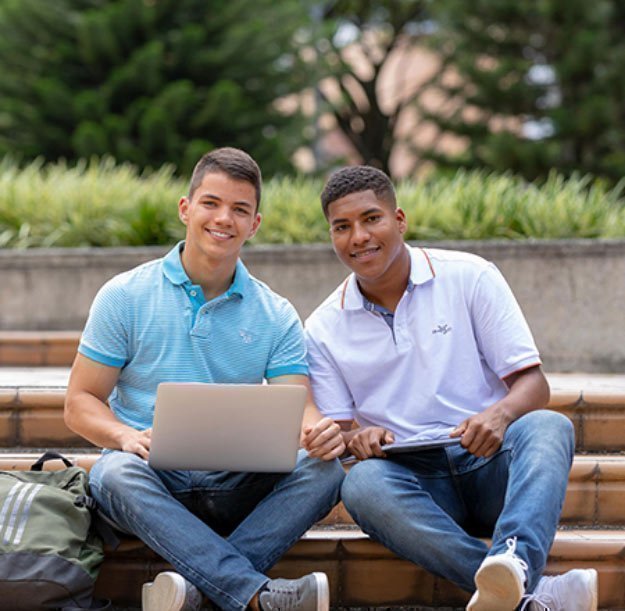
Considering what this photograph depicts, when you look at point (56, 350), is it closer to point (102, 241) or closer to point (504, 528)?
point (102, 241)

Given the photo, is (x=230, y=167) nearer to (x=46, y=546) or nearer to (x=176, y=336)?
(x=176, y=336)

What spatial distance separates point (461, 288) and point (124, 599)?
138 cm

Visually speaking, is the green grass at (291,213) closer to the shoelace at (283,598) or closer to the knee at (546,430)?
the knee at (546,430)

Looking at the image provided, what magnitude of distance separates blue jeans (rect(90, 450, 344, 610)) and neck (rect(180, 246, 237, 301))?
566 mm

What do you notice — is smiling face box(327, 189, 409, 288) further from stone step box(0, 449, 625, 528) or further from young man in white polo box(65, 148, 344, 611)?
stone step box(0, 449, 625, 528)

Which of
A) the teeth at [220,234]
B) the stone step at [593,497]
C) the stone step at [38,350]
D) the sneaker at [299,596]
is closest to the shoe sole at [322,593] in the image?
the sneaker at [299,596]

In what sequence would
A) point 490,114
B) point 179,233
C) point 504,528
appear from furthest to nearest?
point 490,114 → point 179,233 → point 504,528

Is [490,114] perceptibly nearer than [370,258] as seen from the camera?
No

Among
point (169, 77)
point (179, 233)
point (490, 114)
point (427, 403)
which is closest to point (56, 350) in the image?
point (179, 233)

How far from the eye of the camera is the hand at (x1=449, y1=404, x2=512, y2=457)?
3.02 metres

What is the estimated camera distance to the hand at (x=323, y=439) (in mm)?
3020

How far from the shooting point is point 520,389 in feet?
10.2

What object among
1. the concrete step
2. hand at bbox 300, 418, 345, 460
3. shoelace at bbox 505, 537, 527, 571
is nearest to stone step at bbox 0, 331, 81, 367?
the concrete step

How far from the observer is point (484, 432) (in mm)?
3016
